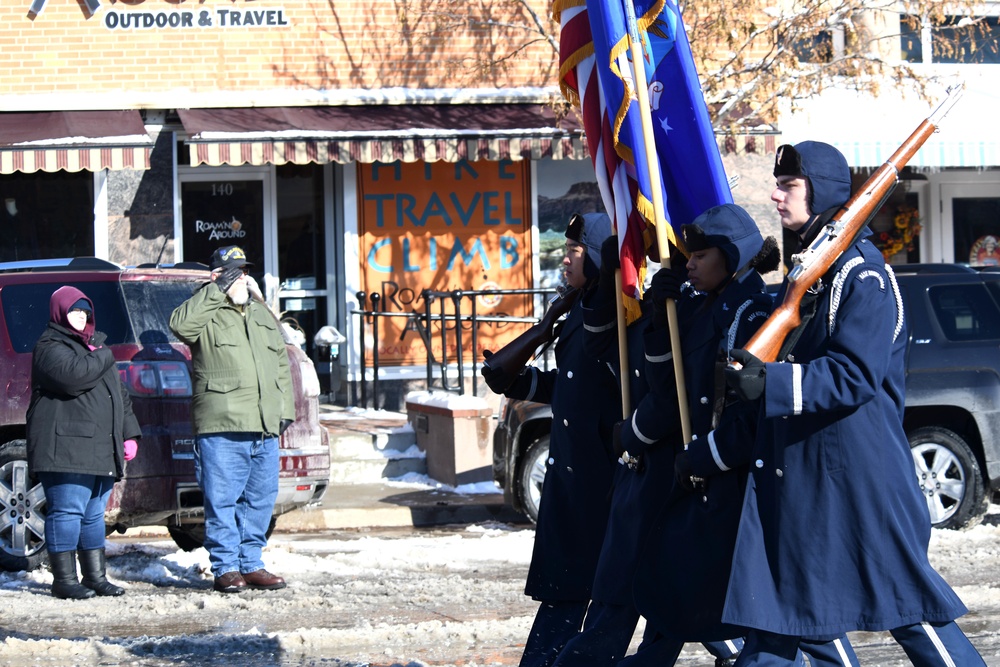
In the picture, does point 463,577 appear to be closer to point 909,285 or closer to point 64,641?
point 64,641

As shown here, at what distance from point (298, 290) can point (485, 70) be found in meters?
3.33

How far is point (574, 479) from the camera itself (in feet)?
16.5

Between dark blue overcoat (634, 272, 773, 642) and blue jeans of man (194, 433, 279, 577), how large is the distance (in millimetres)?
3930

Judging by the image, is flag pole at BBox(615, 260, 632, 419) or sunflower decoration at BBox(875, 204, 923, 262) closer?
flag pole at BBox(615, 260, 632, 419)

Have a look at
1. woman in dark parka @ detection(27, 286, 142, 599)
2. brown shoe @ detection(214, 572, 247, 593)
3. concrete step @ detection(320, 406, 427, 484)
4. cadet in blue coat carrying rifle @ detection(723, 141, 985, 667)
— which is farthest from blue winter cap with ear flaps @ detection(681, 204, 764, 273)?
concrete step @ detection(320, 406, 427, 484)

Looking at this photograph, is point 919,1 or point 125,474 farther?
point 919,1

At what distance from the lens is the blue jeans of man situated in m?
7.75

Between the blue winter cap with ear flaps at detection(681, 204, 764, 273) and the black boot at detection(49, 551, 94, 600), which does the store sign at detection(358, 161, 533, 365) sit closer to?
the black boot at detection(49, 551, 94, 600)

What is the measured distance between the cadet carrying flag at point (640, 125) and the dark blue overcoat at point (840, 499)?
1.02m

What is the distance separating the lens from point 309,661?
608 centimetres

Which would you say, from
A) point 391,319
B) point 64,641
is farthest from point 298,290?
point 64,641

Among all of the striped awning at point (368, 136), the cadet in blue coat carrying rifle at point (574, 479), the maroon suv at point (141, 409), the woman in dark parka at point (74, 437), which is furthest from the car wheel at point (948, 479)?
the woman in dark parka at point (74, 437)

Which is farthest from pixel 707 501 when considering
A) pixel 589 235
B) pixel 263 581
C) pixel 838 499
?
pixel 263 581

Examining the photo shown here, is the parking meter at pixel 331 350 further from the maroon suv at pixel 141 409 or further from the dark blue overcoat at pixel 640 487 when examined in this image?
the dark blue overcoat at pixel 640 487
